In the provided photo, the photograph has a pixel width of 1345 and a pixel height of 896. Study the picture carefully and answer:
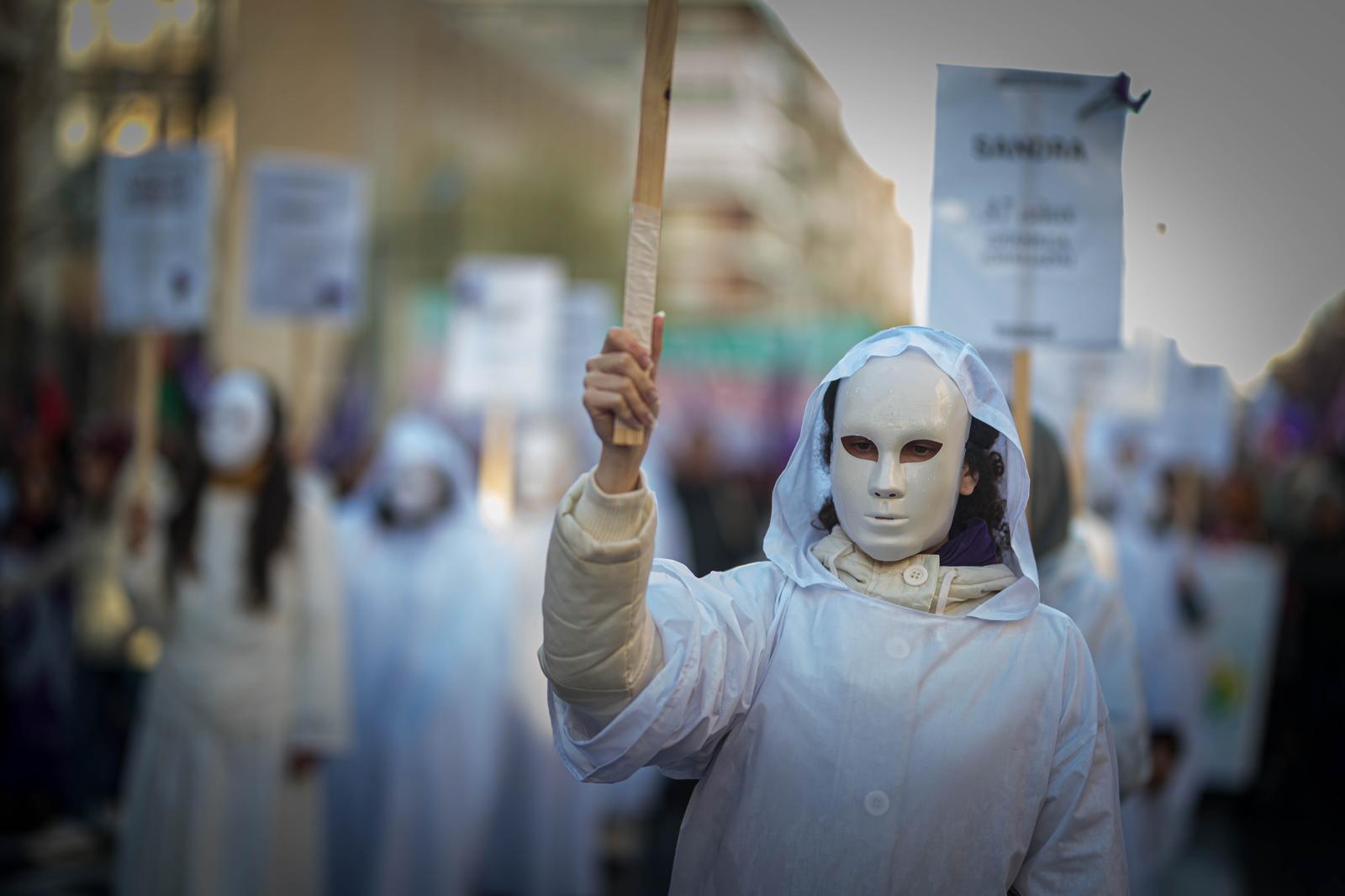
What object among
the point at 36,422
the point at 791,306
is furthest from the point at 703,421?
the point at 791,306

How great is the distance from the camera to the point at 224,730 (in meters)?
4.95

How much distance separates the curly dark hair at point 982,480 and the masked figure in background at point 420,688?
445cm

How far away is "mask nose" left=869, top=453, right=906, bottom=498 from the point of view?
220cm

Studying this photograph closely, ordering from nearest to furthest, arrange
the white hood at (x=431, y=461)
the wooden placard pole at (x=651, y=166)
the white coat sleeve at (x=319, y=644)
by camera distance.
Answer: the wooden placard pole at (x=651, y=166) → the white coat sleeve at (x=319, y=644) → the white hood at (x=431, y=461)

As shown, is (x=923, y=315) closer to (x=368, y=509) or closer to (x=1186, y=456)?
(x=368, y=509)

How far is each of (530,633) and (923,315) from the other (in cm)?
404

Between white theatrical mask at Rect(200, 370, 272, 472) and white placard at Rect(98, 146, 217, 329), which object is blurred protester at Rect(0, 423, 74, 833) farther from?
white theatrical mask at Rect(200, 370, 272, 472)

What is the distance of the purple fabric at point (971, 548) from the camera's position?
2328 mm

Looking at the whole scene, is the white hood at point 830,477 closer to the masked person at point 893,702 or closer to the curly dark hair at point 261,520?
the masked person at point 893,702

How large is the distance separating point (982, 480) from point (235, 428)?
3.73 meters

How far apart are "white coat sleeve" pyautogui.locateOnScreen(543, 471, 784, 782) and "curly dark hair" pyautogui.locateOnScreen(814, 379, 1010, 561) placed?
14.6 inches

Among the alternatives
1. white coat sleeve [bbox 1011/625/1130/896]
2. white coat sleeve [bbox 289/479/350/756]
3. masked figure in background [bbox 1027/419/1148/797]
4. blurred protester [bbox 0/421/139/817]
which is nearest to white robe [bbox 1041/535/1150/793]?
masked figure in background [bbox 1027/419/1148/797]

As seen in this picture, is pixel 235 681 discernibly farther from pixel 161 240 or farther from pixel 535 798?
pixel 535 798

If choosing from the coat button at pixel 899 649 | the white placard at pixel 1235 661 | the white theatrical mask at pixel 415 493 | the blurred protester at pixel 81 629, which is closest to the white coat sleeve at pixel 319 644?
the white theatrical mask at pixel 415 493
